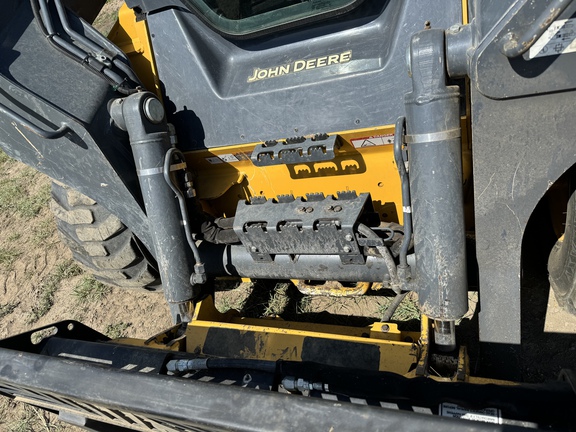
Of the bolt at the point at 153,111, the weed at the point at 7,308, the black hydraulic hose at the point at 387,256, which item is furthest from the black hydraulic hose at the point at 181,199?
the weed at the point at 7,308

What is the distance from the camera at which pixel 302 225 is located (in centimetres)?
208

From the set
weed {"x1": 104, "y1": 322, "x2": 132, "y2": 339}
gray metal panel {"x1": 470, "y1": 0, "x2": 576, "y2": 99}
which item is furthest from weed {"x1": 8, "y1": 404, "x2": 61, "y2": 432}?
gray metal panel {"x1": 470, "y1": 0, "x2": 576, "y2": 99}

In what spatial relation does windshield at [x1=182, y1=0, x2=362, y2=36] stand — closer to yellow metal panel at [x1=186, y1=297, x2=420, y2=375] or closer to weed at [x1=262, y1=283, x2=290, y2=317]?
yellow metal panel at [x1=186, y1=297, x2=420, y2=375]

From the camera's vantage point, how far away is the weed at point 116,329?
358 centimetres

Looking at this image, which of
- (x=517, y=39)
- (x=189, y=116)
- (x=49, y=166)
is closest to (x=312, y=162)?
(x=189, y=116)

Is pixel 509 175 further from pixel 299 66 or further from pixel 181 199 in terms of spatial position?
pixel 181 199

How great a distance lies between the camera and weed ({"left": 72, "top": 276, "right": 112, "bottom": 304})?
157 inches

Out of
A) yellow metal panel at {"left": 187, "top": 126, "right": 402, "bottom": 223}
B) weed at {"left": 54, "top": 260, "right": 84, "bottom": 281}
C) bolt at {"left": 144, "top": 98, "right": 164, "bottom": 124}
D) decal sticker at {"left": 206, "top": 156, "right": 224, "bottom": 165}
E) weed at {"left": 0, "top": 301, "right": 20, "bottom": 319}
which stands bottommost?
weed at {"left": 0, "top": 301, "right": 20, "bottom": 319}

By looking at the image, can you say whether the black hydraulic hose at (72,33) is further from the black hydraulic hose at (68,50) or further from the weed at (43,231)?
the weed at (43,231)

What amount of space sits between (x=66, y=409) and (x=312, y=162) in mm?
1587

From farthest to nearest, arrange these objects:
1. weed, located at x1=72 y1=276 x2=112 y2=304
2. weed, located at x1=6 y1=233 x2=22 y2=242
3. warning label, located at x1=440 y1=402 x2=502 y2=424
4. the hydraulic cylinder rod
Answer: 1. weed, located at x1=6 y1=233 x2=22 y2=242
2. weed, located at x1=72 y1=276 x2=112 y2=304
3. the hydraulic cylinder rod
4. warning label, located at x1=440 y1=402 x2=502 y2=424

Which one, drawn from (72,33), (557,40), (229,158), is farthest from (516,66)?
(72,33)

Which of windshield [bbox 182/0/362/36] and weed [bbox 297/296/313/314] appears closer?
windshield [bbox 182/0/362/36]

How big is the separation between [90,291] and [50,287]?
0.48m
